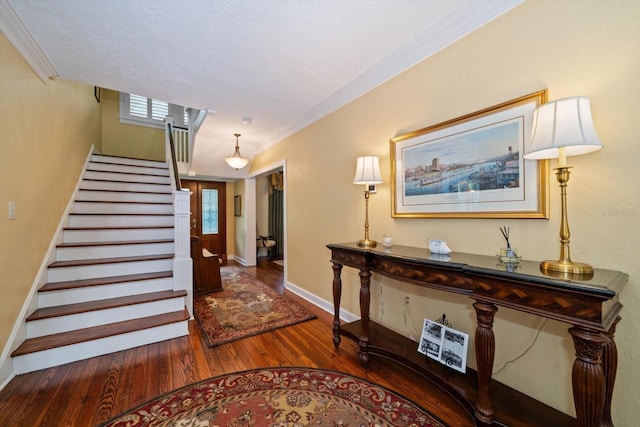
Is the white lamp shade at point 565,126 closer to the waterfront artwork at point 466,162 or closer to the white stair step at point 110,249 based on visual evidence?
the waterfront artwork at point 466,162

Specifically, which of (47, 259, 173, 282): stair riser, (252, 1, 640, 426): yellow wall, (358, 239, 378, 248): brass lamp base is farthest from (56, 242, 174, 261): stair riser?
(252, 1, 640, 426): yellow wall

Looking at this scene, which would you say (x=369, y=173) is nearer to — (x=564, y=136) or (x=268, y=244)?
(x=564, y=136)

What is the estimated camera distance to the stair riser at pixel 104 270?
257 cm

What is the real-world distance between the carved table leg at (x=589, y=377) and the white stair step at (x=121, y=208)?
4.36 meters

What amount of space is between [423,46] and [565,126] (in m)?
1.30

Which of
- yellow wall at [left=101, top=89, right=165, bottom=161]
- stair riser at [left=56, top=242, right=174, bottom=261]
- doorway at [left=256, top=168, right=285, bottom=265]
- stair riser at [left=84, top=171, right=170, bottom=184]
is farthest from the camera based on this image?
doorway at [left=256, top=168, right=285, bottom=265]

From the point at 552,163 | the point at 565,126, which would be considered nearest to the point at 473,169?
the point at 552,163

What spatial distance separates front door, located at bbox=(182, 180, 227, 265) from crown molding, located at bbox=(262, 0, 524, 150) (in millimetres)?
4122

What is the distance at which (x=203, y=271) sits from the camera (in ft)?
12.6

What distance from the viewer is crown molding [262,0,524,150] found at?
1.62 meters

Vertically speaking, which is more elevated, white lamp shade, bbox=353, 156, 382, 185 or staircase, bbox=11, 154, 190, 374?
white lamp shade, bbox=353, 156, 382, 185

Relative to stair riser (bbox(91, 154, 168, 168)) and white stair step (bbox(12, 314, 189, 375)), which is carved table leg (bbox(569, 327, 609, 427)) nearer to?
white stair step (bbox(12, 314, 189, 375))

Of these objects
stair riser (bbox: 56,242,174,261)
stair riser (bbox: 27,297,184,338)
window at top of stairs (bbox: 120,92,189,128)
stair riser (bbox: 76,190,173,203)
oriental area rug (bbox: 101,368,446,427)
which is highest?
window at top of stairs (bbox: 120,92,189,128)

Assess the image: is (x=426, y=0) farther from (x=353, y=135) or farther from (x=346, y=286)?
(x=346, y=286)
